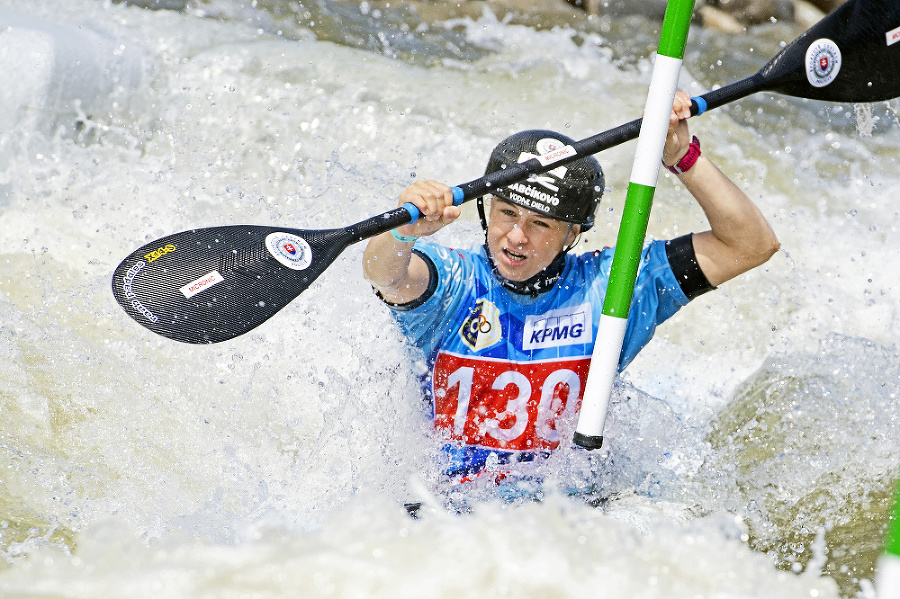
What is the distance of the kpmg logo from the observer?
255 cm

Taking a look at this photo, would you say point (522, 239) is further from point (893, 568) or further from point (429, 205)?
point (893, 568)

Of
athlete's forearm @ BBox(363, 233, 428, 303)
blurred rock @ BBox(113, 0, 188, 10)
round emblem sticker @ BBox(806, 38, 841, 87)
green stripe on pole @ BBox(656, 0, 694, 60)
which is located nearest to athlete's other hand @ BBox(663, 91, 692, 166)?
green stripe on pole @ BBox(656, 0, 694, 60)

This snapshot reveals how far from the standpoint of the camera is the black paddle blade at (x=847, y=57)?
2.84 metres

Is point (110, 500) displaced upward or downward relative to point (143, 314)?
downward

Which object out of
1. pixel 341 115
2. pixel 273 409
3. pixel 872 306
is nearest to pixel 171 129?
pixel 341 115

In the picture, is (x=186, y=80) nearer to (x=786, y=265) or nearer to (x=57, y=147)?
(x=57, y=147)

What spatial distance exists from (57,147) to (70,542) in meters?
2.83

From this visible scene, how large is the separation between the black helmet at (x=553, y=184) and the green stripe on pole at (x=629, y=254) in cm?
13

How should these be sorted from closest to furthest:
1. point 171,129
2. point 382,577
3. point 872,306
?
point 382,577 → point 872,306 → point 171,129

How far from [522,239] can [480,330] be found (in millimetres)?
285

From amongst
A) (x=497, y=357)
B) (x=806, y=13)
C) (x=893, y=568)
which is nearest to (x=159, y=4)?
(x=497, y=357)

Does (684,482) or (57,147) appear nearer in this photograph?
(684,482)

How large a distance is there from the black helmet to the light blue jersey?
9.3 inches

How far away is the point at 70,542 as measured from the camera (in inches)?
89.5
